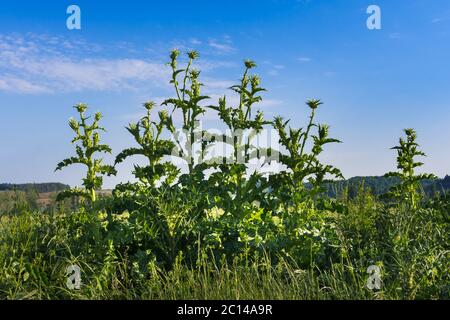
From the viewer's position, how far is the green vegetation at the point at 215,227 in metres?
6.97

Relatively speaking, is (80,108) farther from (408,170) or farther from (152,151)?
(408,170)

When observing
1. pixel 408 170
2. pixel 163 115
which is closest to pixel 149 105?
pixel 163 115

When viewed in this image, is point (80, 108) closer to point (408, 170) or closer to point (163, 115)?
point (163, 115)

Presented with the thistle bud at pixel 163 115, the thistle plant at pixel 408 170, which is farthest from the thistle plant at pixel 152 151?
the thistle plant at pixel 408 170

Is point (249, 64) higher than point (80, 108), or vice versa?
point (249, 64)

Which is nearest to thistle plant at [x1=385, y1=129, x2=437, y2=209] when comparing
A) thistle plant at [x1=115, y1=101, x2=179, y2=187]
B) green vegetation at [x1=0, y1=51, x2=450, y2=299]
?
green vegetation at [x1=0, y1=51, x2=450, y2=299]

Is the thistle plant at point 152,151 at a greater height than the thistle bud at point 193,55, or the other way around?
the thistle bud at point 193,55

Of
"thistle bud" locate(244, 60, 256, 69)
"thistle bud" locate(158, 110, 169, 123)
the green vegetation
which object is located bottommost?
the green vegetation

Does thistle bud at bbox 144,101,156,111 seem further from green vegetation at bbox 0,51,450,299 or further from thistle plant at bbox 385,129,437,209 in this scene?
thistle plant at bbox 385,129,437,209

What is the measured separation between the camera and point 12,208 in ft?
29.2

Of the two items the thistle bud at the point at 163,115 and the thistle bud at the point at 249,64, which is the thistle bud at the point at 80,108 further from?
the thistle bud at the point at 249,64

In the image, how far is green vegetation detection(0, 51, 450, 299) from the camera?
6.97 metres

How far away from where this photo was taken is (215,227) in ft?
25.3
